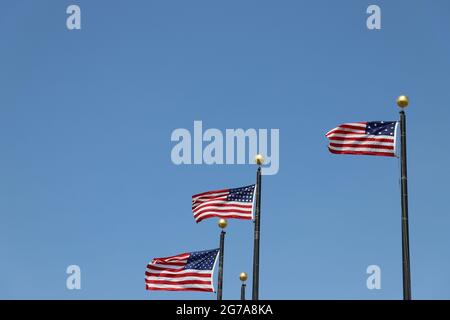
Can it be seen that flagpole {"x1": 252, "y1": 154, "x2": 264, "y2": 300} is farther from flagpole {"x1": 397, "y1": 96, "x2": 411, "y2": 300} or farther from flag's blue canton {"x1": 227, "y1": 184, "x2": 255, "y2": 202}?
flagpole {"x1": 397, "y1": 96, "x2": 411, "y2": 300}

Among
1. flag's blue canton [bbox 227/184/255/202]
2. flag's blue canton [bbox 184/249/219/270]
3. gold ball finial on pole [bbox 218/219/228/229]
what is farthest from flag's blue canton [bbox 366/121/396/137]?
flag's blue canton [bbox 184/249/219/270]

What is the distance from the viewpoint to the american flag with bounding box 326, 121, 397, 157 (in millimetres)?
24969

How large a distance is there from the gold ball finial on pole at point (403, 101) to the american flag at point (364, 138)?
0.79 meters

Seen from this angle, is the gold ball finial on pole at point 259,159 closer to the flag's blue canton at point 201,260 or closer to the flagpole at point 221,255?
the flagpole at point 221,255

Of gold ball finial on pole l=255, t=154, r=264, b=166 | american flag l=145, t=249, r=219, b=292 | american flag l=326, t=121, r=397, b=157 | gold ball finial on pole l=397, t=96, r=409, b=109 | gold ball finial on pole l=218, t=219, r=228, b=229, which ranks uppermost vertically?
gold ball finial on pole l=397, t=96, r=409, b=109

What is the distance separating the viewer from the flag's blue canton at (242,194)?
29219mm

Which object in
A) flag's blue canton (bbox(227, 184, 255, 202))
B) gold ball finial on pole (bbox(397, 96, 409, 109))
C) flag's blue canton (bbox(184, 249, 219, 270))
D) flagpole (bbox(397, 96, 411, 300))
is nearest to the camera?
flagpole (bbox(397, 96, 411, 300))

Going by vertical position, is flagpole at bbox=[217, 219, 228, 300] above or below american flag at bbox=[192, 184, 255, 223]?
below

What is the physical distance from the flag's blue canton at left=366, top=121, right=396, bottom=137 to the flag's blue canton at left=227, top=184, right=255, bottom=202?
564 cm

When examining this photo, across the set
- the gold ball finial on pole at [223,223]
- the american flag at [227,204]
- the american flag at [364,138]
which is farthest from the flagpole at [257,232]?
the american flag at [364,138]

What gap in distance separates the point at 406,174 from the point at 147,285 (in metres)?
10.9

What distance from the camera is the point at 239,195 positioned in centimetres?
2928
